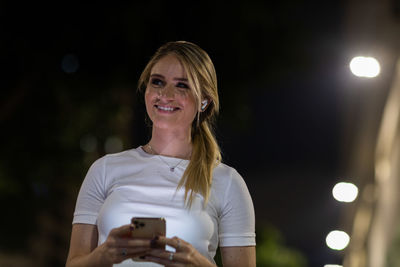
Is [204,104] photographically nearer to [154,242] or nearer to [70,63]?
[154,242]

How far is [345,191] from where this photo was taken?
1672 cm

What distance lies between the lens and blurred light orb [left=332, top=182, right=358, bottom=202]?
16359 mm

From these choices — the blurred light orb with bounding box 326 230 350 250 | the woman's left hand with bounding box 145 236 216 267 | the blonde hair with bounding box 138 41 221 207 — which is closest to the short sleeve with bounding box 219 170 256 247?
the blonde hair with bounding box 138 41 221 207

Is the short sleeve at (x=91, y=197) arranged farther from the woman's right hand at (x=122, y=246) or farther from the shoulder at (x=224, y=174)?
the shoulder at (x=224, y=174)

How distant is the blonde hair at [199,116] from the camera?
343 cm

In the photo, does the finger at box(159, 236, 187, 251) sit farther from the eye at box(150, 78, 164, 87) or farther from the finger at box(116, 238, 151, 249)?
the eye at box(150, 78, 164, 87)

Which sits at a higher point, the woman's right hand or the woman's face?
the woman's face

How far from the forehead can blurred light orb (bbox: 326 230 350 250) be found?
50.3 feet

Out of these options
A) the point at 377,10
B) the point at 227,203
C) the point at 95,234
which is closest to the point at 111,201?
the point at 95,234

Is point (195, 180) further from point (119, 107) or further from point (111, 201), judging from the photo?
point (119, 107)

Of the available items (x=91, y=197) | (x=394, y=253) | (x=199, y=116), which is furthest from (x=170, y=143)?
(x=394, y=253)

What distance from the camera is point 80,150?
15023 mm

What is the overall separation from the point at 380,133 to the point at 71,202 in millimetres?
8976

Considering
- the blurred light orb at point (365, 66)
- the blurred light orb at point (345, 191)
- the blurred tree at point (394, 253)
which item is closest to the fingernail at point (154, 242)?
the blurred light orb at point (365, 66)
